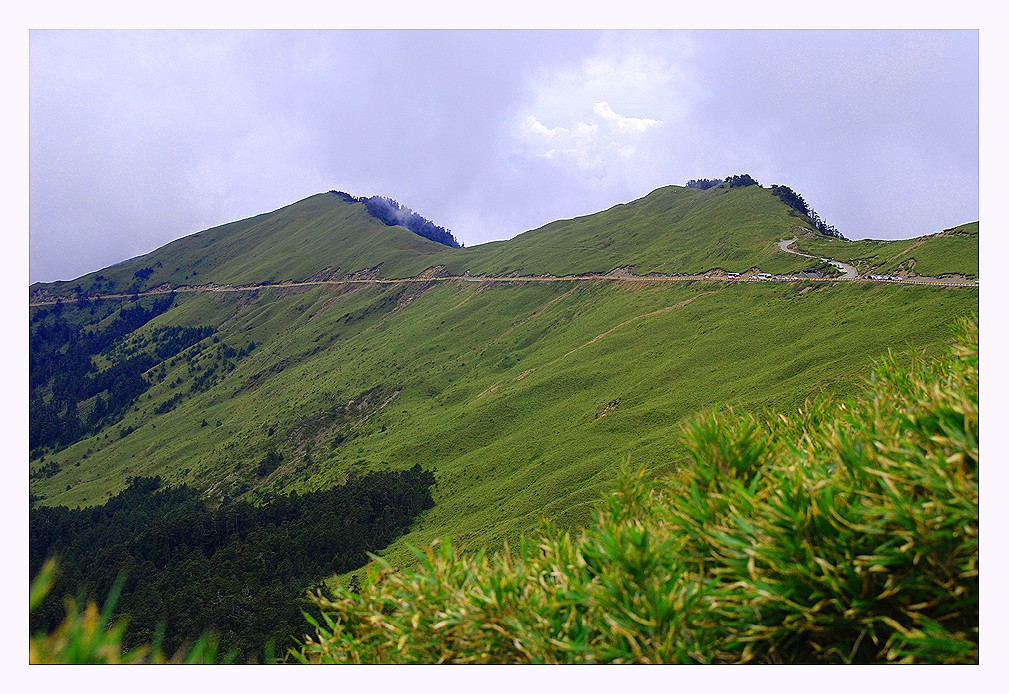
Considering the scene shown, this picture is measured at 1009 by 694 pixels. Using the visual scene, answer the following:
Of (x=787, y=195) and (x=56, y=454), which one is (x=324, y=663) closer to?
(x=787, y=195)

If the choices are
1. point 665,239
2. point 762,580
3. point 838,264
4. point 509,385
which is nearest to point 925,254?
point 838,264

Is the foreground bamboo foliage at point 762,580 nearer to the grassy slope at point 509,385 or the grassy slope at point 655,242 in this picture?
→ the grassy slope at point 509,385

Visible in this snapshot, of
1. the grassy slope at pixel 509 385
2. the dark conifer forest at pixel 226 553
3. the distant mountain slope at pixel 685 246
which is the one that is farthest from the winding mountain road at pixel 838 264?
the dark conifer forest at pixel 226 553

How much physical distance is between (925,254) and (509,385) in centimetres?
5299

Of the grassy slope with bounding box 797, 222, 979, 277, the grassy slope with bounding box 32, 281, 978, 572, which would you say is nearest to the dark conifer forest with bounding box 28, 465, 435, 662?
the grassy slope with bounding box 32, 281, 978, 572

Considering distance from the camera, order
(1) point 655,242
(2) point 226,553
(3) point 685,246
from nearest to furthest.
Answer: (2) point 226,553 < (3) point 685,246 < (1) point 655,242

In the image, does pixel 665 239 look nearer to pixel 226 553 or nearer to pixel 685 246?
pixel 685 246

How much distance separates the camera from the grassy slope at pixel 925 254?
65.9m

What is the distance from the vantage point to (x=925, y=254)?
7031 cm

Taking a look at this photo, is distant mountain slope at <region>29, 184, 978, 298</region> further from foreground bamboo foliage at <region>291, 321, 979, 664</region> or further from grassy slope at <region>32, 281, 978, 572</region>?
foreground bamboo foliage at <region>291, 321, 979, 664</region>

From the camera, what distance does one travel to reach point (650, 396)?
229ft

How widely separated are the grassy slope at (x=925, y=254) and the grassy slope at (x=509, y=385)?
459 cm

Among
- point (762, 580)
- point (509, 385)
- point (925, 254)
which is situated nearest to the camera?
point (762, 580)

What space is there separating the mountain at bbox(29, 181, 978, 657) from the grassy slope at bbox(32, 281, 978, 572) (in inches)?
15.4
